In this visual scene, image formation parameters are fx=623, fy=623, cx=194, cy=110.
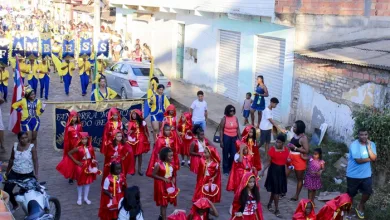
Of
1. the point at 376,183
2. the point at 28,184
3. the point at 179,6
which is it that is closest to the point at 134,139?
the point at 28,184

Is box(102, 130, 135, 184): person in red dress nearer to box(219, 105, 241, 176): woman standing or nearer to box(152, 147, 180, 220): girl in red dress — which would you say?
box(152, 147, 180, 220): girl in red dress

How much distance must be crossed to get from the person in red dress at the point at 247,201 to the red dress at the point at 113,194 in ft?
5.68

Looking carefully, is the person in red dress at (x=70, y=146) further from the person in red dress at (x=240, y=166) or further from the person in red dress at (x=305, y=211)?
the person in red dress at (x=305, y=211)

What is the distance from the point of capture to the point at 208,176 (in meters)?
9.54

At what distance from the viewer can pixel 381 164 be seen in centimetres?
1106

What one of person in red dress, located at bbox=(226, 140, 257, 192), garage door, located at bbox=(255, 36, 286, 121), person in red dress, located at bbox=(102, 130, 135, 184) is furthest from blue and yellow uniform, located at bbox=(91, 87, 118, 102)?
garage door, located at bbox=(255, 36, 286, 121)

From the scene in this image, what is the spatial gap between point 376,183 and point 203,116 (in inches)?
161

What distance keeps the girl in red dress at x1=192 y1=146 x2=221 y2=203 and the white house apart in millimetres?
7508

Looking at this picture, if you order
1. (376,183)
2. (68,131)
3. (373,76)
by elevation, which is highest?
(373,76)

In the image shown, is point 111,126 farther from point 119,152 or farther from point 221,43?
point 221,43

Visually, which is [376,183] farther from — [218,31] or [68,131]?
[218,31]

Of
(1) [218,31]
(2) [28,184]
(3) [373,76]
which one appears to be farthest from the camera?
(1) [218,31]

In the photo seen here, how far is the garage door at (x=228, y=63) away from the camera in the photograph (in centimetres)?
2050

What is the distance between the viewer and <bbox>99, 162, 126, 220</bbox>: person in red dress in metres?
8.97
